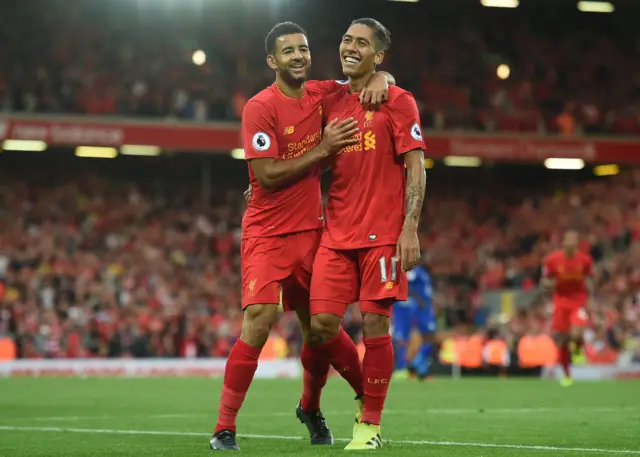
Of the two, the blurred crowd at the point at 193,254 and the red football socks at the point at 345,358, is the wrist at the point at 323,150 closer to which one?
the red football socks at the point at 345,358

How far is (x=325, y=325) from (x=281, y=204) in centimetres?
Answer: 80

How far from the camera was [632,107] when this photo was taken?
34188mm

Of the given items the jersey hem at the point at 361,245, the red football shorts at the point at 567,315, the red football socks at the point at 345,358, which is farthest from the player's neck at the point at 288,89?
the red football shorts at the point at 567,315

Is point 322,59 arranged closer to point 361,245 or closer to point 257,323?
point 361,245

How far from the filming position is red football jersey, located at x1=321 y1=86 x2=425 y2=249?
736cm

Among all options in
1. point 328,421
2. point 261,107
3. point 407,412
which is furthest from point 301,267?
point 407,412

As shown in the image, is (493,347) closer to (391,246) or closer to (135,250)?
(135,250)

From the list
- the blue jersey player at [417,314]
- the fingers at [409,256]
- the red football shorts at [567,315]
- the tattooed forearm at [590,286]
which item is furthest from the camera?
the tattooed forearm at [590,286]

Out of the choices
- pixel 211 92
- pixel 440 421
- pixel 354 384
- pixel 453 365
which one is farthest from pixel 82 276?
pixel 354 384

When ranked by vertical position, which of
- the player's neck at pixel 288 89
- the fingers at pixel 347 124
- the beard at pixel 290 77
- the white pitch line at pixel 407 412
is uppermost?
the beard at pixel 290 77

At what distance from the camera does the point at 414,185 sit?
7320mm

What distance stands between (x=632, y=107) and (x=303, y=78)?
2820cm

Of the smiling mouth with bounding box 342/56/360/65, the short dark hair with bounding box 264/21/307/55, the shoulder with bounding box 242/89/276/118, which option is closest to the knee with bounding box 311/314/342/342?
the shoulder with bounding box 242/89/276/118

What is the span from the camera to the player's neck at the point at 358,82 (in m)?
7.61
